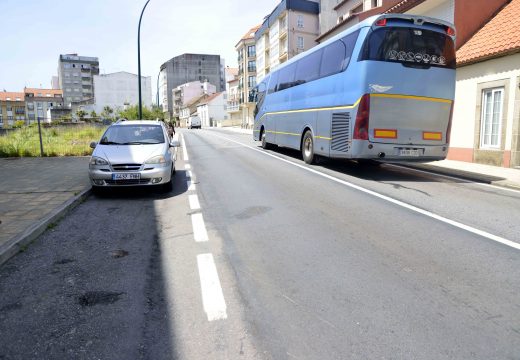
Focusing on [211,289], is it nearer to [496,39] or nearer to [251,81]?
[496,39]

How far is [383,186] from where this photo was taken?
9.29 metres

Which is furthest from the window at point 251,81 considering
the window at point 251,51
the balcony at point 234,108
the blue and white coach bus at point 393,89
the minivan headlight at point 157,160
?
the minivan headlight at point 157,160

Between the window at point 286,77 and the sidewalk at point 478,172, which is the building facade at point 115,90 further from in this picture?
the sidewalk at point 478,172

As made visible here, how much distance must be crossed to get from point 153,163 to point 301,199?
3.10 metres

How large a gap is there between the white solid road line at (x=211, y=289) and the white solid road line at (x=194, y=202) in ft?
8.56

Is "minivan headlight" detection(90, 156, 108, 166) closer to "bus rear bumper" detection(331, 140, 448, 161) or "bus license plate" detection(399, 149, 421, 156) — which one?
"bus rear bumper" detection(331, 140, 448, 161)

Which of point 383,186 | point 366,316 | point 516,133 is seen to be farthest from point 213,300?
point 516,133

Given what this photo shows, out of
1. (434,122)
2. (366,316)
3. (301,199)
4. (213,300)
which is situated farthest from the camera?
(434,122)

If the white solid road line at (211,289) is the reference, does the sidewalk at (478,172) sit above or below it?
above

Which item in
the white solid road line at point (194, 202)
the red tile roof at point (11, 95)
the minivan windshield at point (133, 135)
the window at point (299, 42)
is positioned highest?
the window at point (299, 42)

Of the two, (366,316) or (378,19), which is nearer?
(366,316)

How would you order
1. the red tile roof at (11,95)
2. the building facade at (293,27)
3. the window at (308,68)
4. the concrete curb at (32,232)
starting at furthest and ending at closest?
the red tile roof at (11,95), the building facade at (293,27), the window at (308,68), the concrete curb at (32,232)

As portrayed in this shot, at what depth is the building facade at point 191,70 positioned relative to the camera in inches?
4884

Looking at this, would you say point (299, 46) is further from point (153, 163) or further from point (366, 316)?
point (366, 316)
